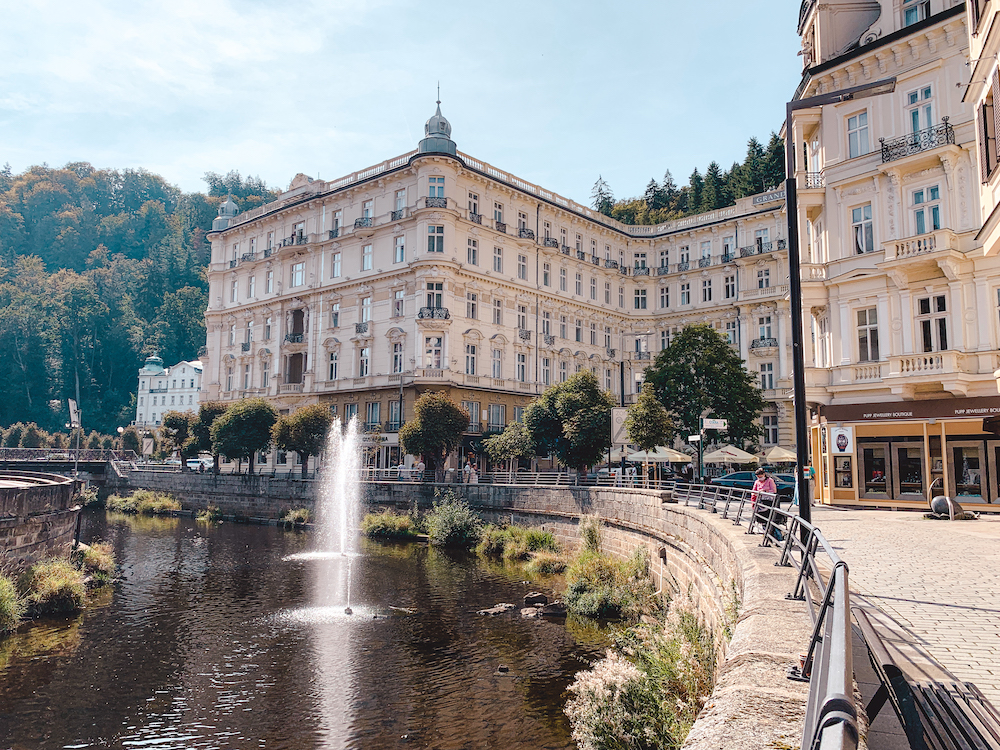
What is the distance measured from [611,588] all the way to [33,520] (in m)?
16.2

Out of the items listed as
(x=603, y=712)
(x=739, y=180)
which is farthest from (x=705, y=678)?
(x=739, y=180)

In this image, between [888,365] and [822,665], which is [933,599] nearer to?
[822,665]

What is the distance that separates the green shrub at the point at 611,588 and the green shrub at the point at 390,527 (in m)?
14.7

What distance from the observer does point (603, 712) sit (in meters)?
9.76

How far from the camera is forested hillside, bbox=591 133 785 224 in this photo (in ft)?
229

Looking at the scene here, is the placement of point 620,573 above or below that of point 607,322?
below

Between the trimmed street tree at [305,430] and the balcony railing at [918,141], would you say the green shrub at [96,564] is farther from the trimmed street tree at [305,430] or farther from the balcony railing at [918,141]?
the balcony railing at [918,141]

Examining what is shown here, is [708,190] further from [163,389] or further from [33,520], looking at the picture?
[163,389]

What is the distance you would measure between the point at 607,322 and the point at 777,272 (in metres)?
13.4

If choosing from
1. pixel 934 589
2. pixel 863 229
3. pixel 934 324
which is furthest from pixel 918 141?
pixel 934 589

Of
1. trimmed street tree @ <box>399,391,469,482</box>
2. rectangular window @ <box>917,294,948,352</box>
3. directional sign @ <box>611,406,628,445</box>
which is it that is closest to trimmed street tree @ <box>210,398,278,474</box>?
trimmed street tree @ <box>399,391,469,482</box>

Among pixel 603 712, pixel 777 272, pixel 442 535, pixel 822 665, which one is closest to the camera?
pixel 822 665

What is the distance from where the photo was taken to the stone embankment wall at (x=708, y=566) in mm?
4395

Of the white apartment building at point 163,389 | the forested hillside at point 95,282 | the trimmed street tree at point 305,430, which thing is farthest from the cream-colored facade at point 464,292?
the forested hillside at point 95,282
